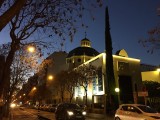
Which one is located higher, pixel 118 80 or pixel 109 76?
pixel 118 80

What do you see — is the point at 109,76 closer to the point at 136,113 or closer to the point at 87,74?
the point at 87,74

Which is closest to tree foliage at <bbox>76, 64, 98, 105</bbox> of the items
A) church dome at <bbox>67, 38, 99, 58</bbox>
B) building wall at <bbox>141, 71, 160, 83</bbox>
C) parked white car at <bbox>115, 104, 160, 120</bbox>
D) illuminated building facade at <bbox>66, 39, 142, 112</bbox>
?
illuminated building facade at <bbox>66, 39, 142, 112</bbox>

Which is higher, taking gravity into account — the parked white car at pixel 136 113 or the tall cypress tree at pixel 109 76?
the tall cypress tree at pixel 109 76

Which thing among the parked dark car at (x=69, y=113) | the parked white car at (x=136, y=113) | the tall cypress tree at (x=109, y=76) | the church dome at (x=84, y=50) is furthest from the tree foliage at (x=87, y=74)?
the parked white car at (x=136, y=113)

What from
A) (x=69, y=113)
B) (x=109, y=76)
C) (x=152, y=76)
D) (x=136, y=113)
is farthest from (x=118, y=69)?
(x=136, y=113)

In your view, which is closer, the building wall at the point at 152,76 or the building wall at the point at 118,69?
the building wall at the point at 118,69

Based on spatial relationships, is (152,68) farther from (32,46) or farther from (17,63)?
(32,46)

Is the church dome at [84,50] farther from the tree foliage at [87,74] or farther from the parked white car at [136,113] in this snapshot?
the parked white car at [136,113]

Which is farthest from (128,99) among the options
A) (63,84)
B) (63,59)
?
(63,59)

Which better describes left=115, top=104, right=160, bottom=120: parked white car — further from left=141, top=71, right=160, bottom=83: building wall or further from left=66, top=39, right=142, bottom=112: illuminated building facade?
left=141, top=71, right=160, bottom=83: building wall

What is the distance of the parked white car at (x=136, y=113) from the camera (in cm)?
1667

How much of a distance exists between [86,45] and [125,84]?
126ft

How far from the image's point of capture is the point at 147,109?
1803 cm

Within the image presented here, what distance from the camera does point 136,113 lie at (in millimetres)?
17562
